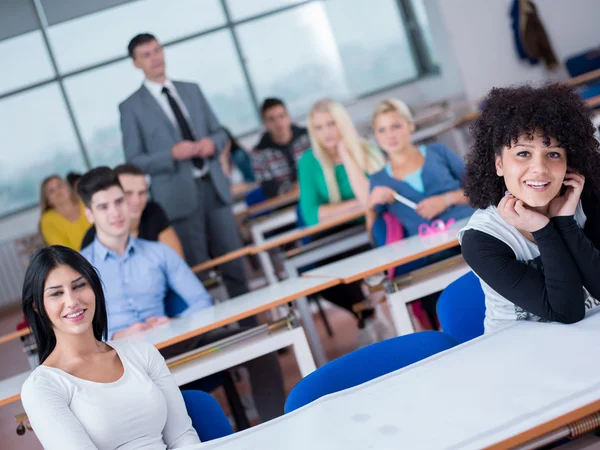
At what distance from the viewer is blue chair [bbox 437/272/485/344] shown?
6.71 ft

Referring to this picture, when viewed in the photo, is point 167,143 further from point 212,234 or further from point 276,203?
point 276,203

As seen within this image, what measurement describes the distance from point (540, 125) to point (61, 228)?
432 centimetres

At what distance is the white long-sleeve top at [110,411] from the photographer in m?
1.80

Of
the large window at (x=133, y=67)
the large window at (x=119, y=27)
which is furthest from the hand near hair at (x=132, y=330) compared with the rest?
the large window at (x=119, y=27)

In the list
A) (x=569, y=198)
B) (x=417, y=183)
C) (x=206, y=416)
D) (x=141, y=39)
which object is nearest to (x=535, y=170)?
(x=569, y=198)

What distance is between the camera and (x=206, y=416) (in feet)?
6.59

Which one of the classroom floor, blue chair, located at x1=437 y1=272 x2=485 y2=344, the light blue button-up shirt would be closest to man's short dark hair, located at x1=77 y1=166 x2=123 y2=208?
the light blue button-up shirt

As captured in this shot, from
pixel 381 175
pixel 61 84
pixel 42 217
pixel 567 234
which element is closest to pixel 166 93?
pixel 42 217

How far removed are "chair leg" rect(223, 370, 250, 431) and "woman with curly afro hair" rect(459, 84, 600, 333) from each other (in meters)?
1.41

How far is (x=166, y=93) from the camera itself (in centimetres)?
500

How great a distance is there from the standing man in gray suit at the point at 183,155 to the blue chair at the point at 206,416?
2.97m

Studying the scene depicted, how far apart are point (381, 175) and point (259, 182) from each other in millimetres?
2657

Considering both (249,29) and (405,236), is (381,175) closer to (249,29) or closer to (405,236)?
(405,236)

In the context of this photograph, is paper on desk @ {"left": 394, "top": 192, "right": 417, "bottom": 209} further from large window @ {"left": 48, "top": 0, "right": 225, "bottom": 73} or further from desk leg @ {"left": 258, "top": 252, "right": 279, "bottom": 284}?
large window @ {"left": 48, "top": 0, "right": 225, "bottom": 73}
